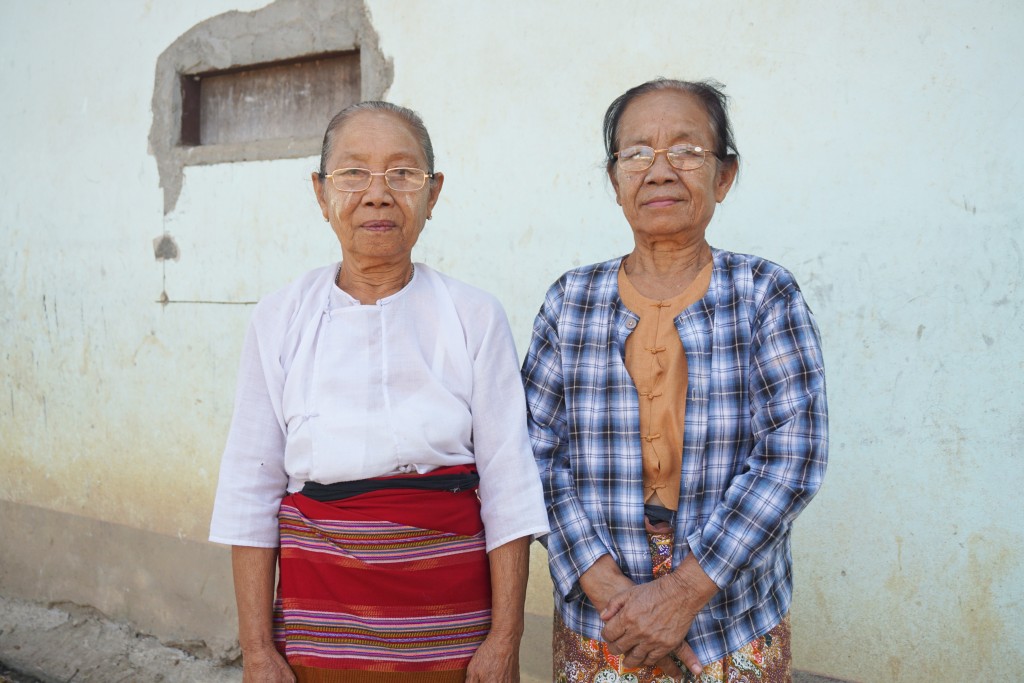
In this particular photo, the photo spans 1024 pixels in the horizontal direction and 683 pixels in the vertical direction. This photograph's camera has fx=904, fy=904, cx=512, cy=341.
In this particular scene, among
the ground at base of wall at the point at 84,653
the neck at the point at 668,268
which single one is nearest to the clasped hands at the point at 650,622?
the neck at the point at 668,268

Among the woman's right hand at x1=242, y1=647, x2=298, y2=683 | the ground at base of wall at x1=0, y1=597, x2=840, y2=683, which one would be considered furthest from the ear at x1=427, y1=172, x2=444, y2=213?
the ground at base of wall at x1=0, y1=597, x2=840, y2=683

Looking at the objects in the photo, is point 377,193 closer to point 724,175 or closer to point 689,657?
point 724,175

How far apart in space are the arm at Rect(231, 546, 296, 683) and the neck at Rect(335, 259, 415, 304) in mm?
590

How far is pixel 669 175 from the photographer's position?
1939mm

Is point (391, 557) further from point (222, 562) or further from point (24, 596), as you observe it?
point (24, 596)

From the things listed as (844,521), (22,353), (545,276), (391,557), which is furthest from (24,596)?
(844,521)

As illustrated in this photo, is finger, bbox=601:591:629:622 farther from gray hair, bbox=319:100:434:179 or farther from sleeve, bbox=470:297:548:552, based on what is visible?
gray hair, bbox=319:100:434:179

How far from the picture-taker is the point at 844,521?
272 cm

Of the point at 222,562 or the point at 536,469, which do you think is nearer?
the point at 536,469

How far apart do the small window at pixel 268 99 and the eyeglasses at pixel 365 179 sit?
189 centimetres

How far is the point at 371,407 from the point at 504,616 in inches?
20.8

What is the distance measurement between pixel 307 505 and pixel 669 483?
758 millimetres

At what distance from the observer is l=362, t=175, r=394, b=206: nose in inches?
75.7

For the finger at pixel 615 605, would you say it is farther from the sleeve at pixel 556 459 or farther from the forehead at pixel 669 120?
the forehead at pixel 669 120
